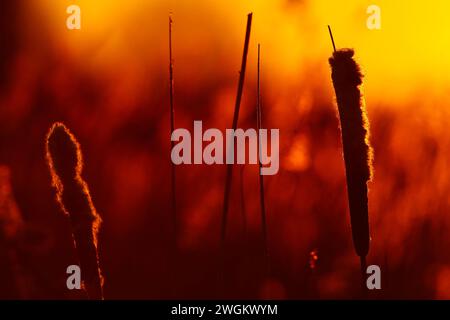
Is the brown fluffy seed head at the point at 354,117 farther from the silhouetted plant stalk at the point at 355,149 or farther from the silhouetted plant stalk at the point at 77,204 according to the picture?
the silhouetted plant stalk at the point at 77,204

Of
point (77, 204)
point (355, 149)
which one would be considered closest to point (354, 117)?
point (355, 149)

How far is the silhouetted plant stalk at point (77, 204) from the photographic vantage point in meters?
1.31

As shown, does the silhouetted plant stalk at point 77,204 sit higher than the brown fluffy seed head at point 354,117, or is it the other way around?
the brown fluffy seed head at point 354,117

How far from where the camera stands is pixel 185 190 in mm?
2139

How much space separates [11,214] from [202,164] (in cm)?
66

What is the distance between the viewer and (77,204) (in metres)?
1.35

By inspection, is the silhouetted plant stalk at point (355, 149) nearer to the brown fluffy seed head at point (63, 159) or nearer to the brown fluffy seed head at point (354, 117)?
the brown fluffy seed head at point (354, 117)

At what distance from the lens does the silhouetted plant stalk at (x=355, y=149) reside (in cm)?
130

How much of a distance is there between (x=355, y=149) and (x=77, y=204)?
0.63 meters

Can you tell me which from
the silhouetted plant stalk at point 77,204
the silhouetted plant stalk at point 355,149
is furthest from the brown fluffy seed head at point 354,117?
the silhouetted plant stalk at point 77,204

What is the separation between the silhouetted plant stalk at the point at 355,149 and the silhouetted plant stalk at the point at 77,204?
573 mm

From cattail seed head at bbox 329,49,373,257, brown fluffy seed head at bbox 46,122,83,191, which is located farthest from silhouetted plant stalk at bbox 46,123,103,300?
cattail seed head at bbox 329,49,373,257

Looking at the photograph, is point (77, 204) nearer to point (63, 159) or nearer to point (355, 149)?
point (63, 159)

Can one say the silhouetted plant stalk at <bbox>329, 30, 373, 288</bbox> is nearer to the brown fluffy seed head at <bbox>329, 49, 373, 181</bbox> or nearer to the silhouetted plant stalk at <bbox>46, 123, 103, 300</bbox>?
the brown fluffy seed head at <bbox>329, 49, 373, 181</bbox>
